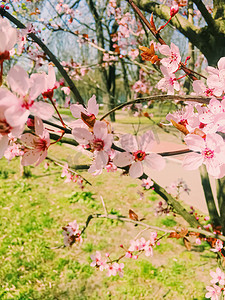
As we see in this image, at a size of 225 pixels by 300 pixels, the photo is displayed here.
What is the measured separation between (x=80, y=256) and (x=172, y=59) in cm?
307

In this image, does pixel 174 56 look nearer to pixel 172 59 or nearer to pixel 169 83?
pixel 172 59

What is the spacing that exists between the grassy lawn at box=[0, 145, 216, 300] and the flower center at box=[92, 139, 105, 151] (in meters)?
1.24

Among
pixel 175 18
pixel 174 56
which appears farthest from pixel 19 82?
pixel 175 18

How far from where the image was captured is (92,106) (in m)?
0.68

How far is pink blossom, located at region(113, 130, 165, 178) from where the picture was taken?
0.69 m

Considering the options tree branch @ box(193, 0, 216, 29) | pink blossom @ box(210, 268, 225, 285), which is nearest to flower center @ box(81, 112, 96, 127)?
tree branch @ box(193, 0, 216, 29)

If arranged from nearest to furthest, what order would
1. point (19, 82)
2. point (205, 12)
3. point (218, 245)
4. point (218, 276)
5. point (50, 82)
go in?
point (19, 82) < point (50, 82) < point (205, 12) < point (218, 245) < point (218, 276)

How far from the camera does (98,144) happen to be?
65 cm

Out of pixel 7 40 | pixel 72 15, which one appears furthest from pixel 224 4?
pixel 72 15

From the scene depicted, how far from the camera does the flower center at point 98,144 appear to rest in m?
0.65

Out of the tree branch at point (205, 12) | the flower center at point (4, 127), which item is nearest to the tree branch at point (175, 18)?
the tree branch at point (205, 12)

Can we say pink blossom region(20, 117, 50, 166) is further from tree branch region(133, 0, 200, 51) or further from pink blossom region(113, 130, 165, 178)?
tree branch region(133, 0, 200, 51)

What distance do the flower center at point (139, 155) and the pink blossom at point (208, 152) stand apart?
123 mm

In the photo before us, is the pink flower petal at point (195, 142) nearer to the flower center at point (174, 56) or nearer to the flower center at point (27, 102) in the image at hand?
the flower center at point (27, 102)
